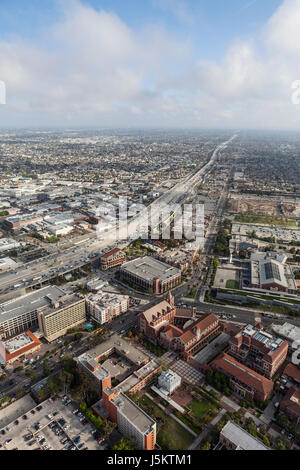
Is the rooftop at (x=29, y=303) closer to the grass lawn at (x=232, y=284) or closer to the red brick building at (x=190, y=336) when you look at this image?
the red brick building at (x=190, y=336)

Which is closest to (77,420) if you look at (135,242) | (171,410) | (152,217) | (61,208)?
(171,410)

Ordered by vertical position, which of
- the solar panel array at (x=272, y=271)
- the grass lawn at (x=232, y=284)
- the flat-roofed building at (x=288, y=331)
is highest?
the solar panel array at (x=272, y=271)

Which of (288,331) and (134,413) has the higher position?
(134,413)

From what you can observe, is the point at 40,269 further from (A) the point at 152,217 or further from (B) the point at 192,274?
(A) the point at 152,217

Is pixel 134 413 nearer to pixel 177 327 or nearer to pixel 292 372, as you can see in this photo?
pixel 177 327

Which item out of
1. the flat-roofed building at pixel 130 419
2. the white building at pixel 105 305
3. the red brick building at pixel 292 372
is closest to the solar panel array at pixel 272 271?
the red brick building at pixel 292 372

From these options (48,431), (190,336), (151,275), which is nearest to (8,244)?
(151,275)
